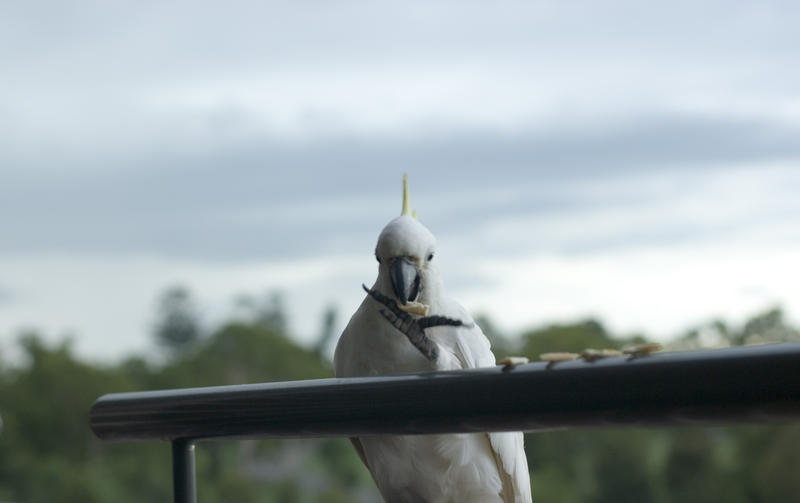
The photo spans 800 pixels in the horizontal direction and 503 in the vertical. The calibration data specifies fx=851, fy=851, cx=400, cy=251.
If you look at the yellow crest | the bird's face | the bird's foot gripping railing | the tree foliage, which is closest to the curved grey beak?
the bird's face

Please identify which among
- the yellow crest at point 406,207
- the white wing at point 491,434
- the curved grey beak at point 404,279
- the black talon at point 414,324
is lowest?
the white wing at point 491,434

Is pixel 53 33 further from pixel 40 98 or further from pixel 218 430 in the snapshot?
pixel 218 430

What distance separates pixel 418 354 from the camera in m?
0.87

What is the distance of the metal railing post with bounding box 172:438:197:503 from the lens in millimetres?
514

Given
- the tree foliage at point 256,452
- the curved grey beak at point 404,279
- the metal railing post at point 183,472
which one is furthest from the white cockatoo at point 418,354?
the tree foliage at point 256,452

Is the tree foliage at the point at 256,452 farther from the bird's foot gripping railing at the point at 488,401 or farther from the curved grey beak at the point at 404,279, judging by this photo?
the bird's foot gripping railing at the point at 488,401

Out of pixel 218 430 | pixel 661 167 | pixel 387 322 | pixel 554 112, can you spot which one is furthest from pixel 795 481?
pixel 218 430

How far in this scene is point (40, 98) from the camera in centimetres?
429

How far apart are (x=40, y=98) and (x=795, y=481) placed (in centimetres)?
378

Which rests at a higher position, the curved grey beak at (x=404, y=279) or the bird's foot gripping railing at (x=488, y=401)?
the curved grey beak at (x=404, y=279)

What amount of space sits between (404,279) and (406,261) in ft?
0.08

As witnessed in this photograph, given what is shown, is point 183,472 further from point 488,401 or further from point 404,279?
point 404,279

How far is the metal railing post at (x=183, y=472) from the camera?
514 millimetres

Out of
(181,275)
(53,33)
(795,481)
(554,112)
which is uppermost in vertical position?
(53,33)
